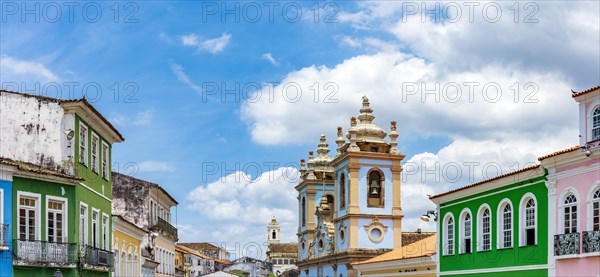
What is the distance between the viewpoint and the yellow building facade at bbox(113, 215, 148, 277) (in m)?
30.4

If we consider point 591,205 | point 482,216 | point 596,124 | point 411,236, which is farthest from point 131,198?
point 596,124

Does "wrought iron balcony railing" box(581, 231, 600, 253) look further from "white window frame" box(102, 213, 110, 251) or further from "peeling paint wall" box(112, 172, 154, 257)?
"peeling paint wall" box(112, 172, 154, 257)

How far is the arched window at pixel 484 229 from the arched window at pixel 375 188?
19748 millimetres

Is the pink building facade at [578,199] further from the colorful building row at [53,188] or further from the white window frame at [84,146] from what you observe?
the white window frame at [84,146]

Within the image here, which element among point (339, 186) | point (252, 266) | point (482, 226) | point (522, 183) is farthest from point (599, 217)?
point (252, 266)

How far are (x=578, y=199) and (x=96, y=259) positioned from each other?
13879mm

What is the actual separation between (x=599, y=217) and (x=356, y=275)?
977 inches

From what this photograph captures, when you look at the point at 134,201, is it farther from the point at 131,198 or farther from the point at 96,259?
the point at 96,259

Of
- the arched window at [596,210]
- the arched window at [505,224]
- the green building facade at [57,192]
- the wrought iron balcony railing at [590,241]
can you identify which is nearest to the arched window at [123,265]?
the green building facade at [57,192]

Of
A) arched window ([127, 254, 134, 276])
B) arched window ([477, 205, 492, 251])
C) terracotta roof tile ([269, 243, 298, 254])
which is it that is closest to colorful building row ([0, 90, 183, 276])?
arched window ([127, 254, 134, 276])

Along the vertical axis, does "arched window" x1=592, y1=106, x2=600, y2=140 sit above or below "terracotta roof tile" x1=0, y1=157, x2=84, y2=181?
above

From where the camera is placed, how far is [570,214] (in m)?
22.5

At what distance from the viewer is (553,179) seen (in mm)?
23062

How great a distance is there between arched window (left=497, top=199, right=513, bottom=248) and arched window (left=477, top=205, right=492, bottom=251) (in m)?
0.76
